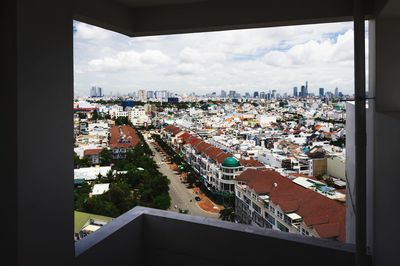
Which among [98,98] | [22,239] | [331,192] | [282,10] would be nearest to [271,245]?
[331,192]

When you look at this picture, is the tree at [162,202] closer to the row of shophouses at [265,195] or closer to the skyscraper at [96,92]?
the row of shophouses at [265,195]

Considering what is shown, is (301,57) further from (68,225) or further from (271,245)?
(68,225)

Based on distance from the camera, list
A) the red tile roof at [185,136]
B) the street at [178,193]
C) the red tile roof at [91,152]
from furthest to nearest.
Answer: the red tile roof at [185,136] → the street at [178,193] → the red tile roof at [91,152]

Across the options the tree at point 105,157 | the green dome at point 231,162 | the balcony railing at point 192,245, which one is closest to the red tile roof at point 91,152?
the tree at point 105,157

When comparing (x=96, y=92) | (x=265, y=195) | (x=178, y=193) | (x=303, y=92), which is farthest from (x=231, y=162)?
(x=96, y=92)

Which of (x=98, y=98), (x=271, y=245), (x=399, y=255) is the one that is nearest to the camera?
(x=399, y=255)

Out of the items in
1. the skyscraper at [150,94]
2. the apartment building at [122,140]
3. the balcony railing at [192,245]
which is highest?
the skyscraper at [150,94]

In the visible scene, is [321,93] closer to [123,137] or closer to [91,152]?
[123,137]
